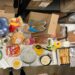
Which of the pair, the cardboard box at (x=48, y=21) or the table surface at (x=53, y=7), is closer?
the cardboard box at (x=48, y=21)

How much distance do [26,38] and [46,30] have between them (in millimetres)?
188

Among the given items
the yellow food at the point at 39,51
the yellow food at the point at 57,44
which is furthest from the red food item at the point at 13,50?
the yellow food at the point at 57,44

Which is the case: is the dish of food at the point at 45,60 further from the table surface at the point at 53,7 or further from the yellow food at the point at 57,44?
the table surface at the point at 53,7

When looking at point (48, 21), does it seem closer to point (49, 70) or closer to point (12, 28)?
point (12, 28)

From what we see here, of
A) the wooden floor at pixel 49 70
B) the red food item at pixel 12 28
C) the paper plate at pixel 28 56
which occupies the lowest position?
the wooden floor at pixel 49 70

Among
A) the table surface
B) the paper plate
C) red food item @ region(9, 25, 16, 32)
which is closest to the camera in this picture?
red food item @ region(9, 25, 16, 32)

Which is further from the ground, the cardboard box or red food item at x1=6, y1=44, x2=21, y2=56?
the cardboard box

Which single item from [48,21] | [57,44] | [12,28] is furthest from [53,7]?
[12,28]

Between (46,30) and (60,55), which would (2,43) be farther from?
(60,55)

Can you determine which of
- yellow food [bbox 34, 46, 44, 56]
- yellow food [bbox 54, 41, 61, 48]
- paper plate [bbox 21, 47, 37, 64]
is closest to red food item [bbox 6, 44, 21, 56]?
paper plate [bbox 21, 47, 37, 64]

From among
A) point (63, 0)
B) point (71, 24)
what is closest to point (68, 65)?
point (71, 24)

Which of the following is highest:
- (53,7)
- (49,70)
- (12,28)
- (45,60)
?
(53,7)

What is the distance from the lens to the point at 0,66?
2170mm

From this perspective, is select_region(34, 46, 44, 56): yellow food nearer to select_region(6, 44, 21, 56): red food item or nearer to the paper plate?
the paper plate
